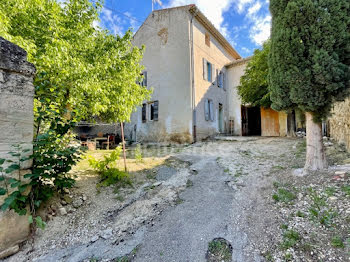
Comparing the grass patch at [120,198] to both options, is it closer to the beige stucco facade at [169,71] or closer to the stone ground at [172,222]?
the stone ground at [172,222]

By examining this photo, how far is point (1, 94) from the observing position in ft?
6.90

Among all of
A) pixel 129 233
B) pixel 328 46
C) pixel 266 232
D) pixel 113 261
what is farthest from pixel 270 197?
pixel 328 46

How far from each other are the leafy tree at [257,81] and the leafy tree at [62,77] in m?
6.59

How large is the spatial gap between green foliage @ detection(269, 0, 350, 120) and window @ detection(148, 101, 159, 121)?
8.03m

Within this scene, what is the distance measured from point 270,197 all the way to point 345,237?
1162mm

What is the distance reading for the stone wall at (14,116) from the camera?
2.11 metres

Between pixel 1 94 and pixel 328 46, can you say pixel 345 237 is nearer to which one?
pixel 328 46

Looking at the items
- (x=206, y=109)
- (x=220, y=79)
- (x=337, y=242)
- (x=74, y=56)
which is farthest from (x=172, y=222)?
(x=220, y=79)

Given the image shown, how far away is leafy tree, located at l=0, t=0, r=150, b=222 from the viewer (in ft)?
8.28


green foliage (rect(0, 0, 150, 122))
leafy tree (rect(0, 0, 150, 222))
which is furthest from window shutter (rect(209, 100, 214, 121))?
green foliage (rect(0, 0, 150, 122))

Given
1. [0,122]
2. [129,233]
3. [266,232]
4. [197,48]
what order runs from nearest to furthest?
1. [0,122]
2. [266,232]
3. [129,233]
4. [197,48]

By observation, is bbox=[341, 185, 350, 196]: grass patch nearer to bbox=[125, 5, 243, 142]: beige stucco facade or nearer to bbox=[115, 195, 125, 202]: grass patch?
bbox=[115, 195, 125, 202]: grass patch

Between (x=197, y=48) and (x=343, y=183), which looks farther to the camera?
(x=197, y=48)

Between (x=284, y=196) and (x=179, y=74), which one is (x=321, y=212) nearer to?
(x=284, y=196)
